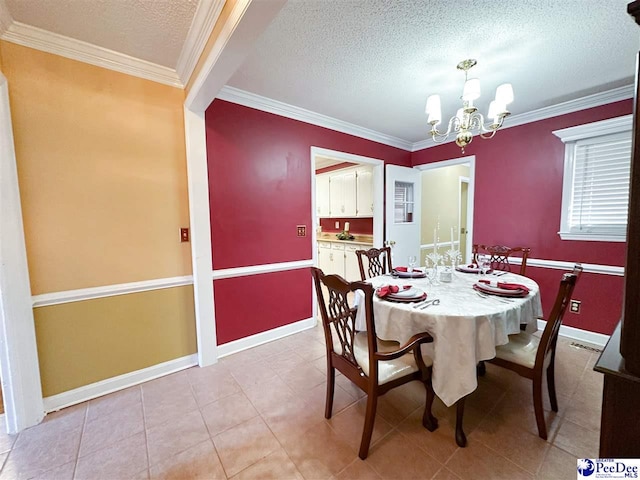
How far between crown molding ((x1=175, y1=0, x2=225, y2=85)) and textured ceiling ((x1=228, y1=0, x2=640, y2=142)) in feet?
1.15

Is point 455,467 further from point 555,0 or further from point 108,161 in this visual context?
point 108,161

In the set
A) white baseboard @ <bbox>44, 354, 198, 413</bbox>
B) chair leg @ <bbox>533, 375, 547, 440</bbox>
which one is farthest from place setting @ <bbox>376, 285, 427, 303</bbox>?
white baseboard @ <bbox>44, 354, 198, 413</bbox>

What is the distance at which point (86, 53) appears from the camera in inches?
70.7

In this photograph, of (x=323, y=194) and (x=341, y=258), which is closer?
(x=341, y=258)

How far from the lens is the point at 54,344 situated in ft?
5.94

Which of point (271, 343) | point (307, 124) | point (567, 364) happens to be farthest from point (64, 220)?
point (567, 364)

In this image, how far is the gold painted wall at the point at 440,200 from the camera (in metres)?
4.62

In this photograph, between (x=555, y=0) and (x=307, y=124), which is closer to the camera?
(x=555, y=0)

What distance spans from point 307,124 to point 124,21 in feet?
5.73

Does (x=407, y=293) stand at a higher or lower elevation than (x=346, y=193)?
lower

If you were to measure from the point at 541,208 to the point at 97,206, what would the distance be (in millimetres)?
4289

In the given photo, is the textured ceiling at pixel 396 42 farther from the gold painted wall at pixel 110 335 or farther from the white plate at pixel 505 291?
the gold painted wall at pixel 110 335

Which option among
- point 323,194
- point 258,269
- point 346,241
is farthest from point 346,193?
point 258,269

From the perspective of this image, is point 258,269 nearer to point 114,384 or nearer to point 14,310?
point 114,384
